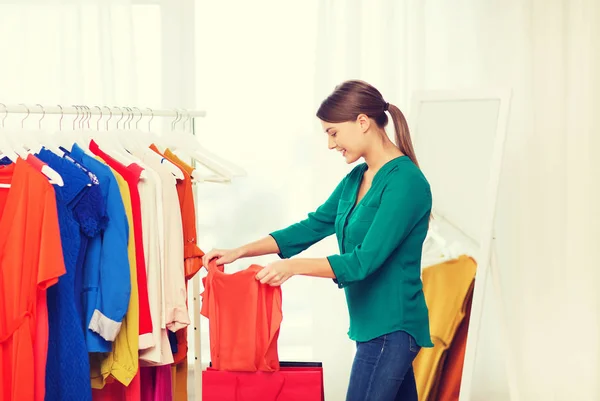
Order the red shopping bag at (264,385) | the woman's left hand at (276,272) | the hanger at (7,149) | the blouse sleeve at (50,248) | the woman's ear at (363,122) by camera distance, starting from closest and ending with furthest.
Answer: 1. the blouse sleeve at (50,248)
2. the hanger at (7,149)
3. the woman's left hand at (276,272)
4. the woman's ear at (363,122)
5. the red shopping bag at (264,385)

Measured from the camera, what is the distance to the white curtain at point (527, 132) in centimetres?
366

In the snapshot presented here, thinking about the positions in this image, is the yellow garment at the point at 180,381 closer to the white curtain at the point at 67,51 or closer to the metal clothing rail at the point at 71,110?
the metal clothing rail at the point at 71,110

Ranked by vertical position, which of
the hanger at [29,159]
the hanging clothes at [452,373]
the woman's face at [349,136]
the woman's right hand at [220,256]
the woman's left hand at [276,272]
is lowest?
the hanging clothes at [452,373]

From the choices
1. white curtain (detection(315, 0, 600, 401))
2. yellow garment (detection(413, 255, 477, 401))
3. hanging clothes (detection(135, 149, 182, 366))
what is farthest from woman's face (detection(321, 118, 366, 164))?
white curtain (detection(315, 0, 600, 401))

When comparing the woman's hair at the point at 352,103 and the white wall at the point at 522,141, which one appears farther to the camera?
the white wall at the point at 522,141

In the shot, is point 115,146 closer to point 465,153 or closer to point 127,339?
point 127,339

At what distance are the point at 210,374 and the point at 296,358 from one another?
1.57 m

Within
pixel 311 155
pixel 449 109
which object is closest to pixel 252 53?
pixel 311 155

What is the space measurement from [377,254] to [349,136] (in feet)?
1.20

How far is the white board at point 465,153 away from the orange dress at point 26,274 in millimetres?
1648

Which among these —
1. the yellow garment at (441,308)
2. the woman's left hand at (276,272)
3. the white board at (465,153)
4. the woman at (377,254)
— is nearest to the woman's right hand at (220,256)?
the woman at (377,254)

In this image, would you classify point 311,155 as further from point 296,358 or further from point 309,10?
point 296,358

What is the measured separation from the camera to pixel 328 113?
2.32 m

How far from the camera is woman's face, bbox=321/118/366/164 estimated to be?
7.55 feet
